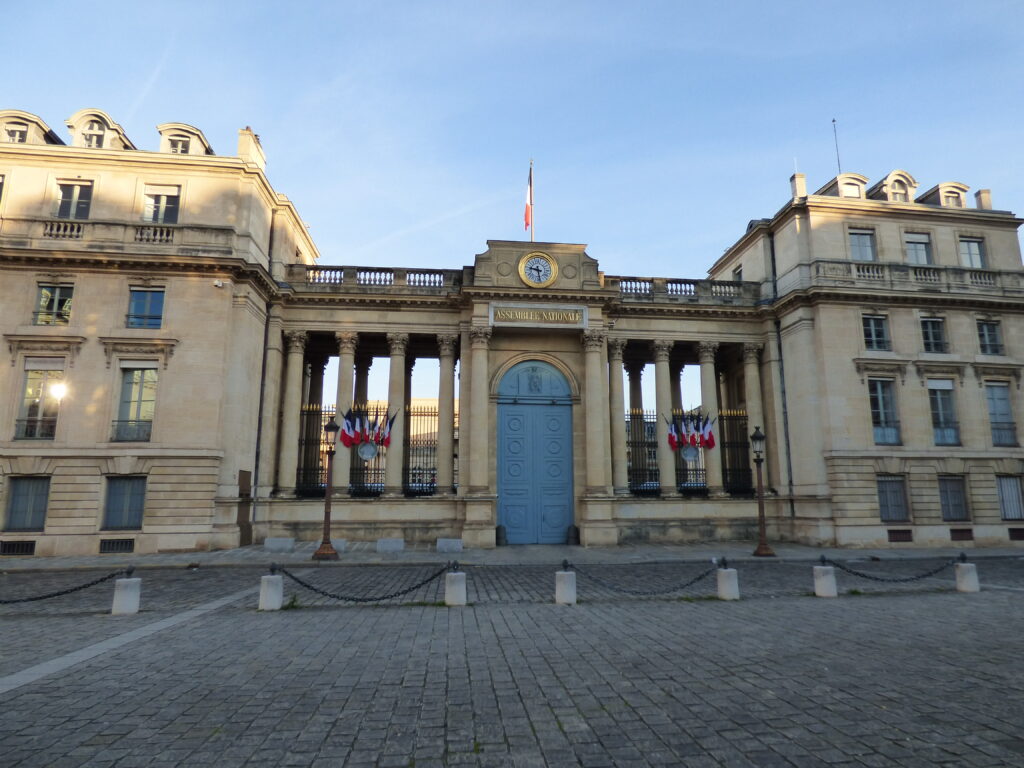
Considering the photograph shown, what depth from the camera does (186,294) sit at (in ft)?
70.4

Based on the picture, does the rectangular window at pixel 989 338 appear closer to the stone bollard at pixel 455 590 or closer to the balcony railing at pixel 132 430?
the stone bollard at pixel 455 590

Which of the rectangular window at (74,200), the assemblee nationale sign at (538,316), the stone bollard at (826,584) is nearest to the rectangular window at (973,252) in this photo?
the assemblee nationale sign at (538,316)

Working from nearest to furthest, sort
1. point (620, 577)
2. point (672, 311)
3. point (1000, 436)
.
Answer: point (620, 577), point (1000, 436), point (672, 311)

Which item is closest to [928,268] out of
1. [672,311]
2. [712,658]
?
[672,311]

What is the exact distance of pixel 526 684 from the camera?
6.36 m

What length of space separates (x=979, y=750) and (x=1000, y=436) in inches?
1044

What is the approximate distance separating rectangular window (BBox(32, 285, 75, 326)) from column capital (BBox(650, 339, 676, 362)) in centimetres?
2359

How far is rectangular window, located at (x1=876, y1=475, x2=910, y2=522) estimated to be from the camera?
2345 centimetres

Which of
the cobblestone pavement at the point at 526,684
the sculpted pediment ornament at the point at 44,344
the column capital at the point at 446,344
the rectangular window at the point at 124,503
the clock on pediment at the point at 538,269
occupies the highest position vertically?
the clock on pediment at the point at 538,269

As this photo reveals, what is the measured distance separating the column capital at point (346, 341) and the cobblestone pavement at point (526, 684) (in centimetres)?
1435

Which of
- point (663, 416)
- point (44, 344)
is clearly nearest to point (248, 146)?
point (44, 344)

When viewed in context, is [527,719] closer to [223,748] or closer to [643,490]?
[223,748]

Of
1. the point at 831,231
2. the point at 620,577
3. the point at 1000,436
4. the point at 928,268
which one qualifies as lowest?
the point at 620,577

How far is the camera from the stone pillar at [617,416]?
2472 cm
